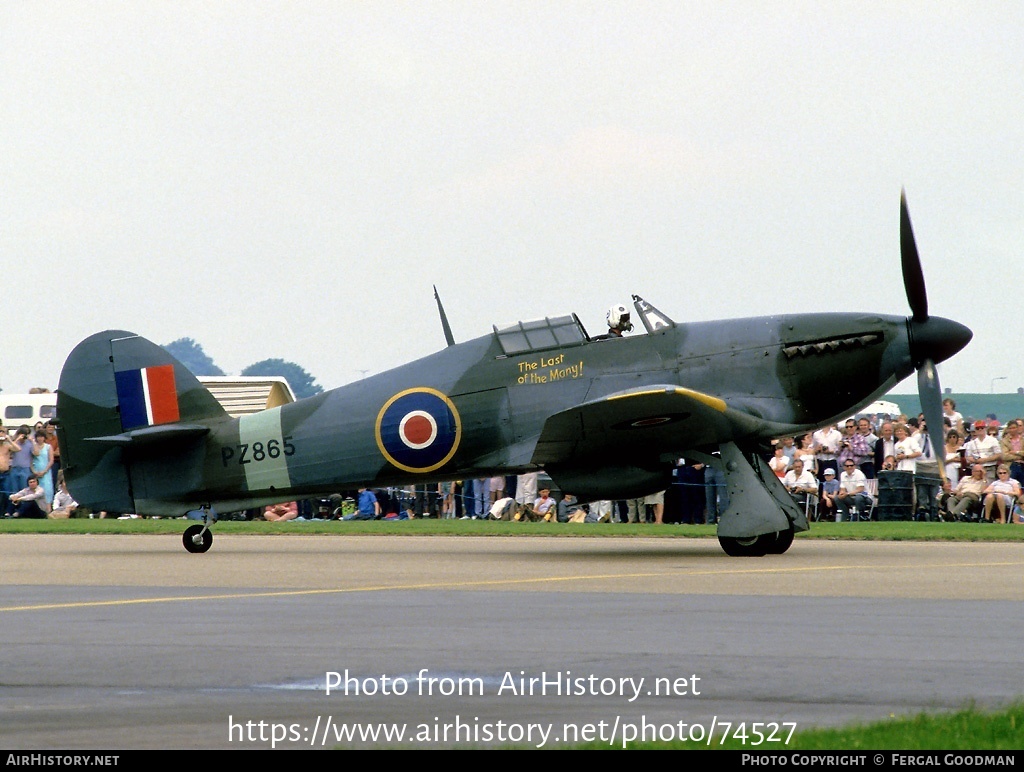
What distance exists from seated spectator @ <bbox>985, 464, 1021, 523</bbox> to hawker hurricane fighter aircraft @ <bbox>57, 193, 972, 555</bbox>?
21.5 ft

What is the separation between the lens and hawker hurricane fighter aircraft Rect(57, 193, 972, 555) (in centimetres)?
1706

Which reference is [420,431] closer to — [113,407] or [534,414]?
[534,414]

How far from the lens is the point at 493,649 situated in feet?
28.6

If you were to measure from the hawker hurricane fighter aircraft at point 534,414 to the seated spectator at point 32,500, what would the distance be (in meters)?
9.05

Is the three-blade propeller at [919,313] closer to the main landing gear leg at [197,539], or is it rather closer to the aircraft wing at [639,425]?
the aircraft wing at [639,425]

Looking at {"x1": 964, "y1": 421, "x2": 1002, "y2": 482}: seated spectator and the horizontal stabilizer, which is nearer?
the horizontal stabilizer

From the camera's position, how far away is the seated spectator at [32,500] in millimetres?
28266

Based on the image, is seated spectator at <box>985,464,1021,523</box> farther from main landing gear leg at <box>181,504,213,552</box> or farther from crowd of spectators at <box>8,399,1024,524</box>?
main landing gear leg at <box>181,504,213,552</box>

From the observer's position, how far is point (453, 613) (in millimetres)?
10828

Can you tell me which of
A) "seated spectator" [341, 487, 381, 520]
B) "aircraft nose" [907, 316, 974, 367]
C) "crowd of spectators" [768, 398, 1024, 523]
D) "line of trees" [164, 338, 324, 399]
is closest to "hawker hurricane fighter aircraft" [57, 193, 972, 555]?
"aircraft nose" [907, 316, 974, 367]

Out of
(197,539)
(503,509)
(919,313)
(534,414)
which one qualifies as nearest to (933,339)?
(919,313)

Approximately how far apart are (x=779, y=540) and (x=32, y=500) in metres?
16.2

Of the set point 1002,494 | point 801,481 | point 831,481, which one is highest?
point 801,481
